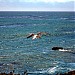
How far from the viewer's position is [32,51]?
81750 millimetres

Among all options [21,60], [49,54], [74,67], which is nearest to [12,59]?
[21,60]

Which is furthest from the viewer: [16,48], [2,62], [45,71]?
[16,48]

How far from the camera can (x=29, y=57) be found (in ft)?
239

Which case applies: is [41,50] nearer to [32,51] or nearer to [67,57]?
[32,51]

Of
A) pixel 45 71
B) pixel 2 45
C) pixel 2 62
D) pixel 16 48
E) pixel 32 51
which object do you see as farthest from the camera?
pixel 2 45

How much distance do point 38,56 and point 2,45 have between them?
71.2ft

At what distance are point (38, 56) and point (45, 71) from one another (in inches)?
628

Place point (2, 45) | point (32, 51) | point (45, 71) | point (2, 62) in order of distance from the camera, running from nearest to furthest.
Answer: point (45, 71), point (2, 62), point (32, 51), point (2, 45)

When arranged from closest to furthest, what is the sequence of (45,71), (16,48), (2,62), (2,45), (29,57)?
(45,71), (2,62), (29,57), (16,48), (2,45)

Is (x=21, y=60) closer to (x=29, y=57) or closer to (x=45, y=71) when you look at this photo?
(x=29, y=57)

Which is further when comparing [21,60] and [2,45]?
[2,45]

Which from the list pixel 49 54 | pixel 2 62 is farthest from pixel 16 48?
pixel 2 62

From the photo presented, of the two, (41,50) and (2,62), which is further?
(41,50)

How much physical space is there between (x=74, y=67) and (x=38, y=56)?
14.0 meters
